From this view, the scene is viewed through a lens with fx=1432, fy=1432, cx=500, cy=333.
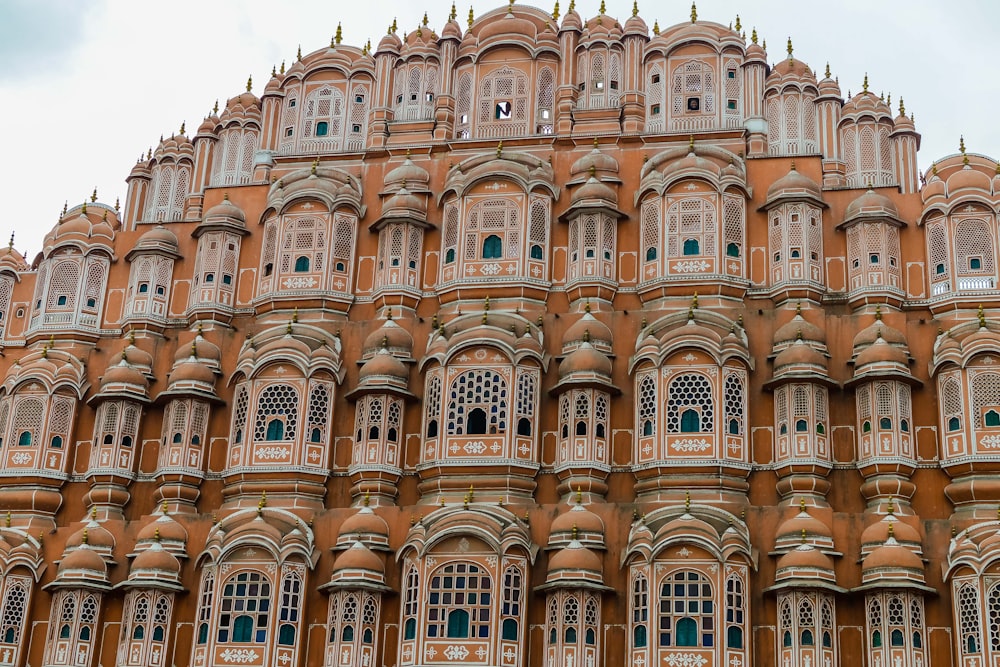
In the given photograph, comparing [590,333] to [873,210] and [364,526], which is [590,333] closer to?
[364,526]

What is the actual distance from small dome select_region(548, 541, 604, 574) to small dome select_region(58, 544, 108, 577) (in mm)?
11123

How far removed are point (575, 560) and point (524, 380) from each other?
520cm

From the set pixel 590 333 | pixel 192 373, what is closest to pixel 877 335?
pixel 590 333

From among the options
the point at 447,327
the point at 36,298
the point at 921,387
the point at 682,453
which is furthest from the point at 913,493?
the point at 36,298

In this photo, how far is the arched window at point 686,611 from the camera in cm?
3203

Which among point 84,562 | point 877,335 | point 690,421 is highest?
point 877,335

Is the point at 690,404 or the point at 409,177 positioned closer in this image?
the point at 690,404

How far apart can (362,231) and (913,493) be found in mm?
16226

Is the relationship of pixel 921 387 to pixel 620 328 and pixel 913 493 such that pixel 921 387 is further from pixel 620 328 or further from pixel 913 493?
pixel 620 328

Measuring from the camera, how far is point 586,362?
116 feet

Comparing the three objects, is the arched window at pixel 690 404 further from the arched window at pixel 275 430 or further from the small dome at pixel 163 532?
the small dome at pixel 163 532

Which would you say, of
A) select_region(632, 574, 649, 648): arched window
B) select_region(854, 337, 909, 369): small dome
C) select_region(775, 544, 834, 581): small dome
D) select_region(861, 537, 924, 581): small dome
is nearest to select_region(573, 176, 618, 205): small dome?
select_region(854, 337, 909, 369): small dome

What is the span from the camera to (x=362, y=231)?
39750 mm

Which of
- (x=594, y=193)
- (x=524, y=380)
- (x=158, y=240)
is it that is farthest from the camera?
(x=158, y=240)
